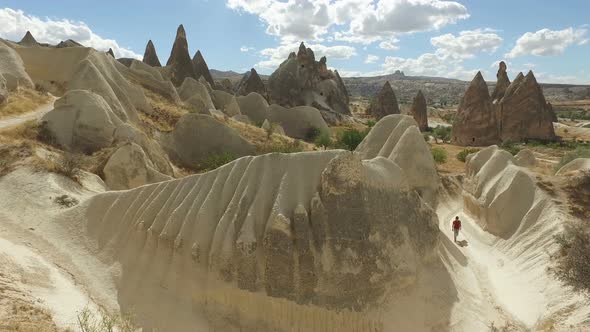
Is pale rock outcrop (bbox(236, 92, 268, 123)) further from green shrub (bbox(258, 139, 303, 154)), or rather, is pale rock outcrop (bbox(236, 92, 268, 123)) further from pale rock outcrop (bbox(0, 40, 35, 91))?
pale rock outcrop (bbox(0, 40, 35, 91))

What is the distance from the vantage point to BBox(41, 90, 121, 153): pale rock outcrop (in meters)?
16.8

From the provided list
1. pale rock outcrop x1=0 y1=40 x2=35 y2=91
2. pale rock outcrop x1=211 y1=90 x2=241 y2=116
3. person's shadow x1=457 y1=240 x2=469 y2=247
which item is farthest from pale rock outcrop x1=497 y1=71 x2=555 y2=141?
pale rock outcrop x1=0 y1=40 x2=35 y2=91

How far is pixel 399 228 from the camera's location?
10.2 meters

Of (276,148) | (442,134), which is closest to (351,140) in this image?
(276,148)

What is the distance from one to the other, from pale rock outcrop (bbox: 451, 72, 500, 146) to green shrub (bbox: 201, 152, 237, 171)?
96.4ft

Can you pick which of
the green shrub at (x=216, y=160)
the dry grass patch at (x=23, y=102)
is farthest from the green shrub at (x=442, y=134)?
the dry grass patch at (x=23, y=102)

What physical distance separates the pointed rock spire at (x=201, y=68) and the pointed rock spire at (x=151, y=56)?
389 cm

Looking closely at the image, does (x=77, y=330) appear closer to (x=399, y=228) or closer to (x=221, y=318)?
(x=221, y=318)

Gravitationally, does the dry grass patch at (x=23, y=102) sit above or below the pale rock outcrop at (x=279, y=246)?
above

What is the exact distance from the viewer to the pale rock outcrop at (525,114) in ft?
143

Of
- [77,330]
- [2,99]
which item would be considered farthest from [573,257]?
[2,99]

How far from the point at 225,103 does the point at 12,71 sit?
1780 centimetres

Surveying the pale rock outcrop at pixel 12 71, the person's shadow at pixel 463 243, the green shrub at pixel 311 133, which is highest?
the pale rock outcrop at pixel 12 71

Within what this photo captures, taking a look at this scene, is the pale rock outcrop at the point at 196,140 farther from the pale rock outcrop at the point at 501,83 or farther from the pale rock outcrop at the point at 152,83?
the pale rock outcrop at the point at 501,83
